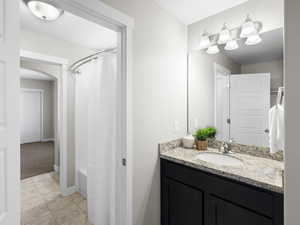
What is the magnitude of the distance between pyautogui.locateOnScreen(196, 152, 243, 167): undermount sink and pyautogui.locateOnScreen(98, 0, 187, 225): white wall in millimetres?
371

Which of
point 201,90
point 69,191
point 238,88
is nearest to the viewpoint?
point 238,88

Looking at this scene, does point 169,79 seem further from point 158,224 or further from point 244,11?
point 158,224

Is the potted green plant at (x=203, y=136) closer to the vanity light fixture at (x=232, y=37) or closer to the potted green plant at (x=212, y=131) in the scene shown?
the potted green plant at (x=212, y=131)

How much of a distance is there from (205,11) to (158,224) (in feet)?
7.48

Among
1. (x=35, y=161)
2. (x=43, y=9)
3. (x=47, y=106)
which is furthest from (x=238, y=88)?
(x=47, y=106)

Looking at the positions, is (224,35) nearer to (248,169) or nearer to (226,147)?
(226,147)

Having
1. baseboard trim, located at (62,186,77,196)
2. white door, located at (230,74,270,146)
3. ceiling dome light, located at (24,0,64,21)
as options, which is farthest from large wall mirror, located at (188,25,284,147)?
baseboard trim, located at (62,186,77,196)

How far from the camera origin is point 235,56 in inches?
65.4

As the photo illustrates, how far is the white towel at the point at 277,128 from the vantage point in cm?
122

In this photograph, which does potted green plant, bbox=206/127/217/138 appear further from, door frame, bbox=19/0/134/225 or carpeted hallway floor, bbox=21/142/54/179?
carpeted hallway floor, bbox=21/142/54/179

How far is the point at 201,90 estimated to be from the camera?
A: 6.44 feet

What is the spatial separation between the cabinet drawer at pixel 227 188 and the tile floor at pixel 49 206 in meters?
1.34

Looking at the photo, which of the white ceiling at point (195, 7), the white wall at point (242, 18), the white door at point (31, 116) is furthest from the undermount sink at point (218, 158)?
the white door at point (31, 116)

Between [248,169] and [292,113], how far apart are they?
566 mm
